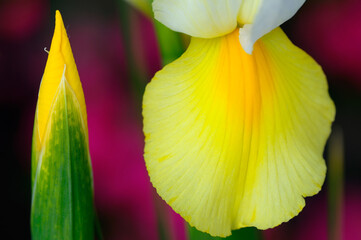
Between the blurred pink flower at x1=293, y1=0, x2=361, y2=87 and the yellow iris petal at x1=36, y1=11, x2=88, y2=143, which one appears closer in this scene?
the yellow iris petal at x1=36, y1=11, x2=88, y2=143

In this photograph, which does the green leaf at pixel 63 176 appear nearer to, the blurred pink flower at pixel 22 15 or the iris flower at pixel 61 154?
the iris flower at pixel 61 154

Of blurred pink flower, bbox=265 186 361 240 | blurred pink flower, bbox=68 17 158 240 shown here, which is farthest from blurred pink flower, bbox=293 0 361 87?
blurred pink flower, bbox=68 17 158 240

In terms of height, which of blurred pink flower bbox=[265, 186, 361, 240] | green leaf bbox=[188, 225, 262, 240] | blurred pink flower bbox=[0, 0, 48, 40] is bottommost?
blurred pink flower bbox=[265, 186, 361, 240]

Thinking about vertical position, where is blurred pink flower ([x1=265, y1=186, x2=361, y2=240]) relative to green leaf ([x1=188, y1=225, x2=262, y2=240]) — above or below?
below

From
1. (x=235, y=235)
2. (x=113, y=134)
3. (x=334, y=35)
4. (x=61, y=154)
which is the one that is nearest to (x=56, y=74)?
(x=61, y=154)

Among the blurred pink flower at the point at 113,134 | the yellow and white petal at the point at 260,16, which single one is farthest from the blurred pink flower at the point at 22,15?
the yellow and white petal at the point at 260,16

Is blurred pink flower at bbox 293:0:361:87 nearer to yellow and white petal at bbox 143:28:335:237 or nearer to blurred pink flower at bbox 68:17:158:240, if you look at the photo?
blurred pink flower at bbox 68:17:158:240

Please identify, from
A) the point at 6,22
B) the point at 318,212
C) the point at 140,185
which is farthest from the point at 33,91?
the point at 318,212
